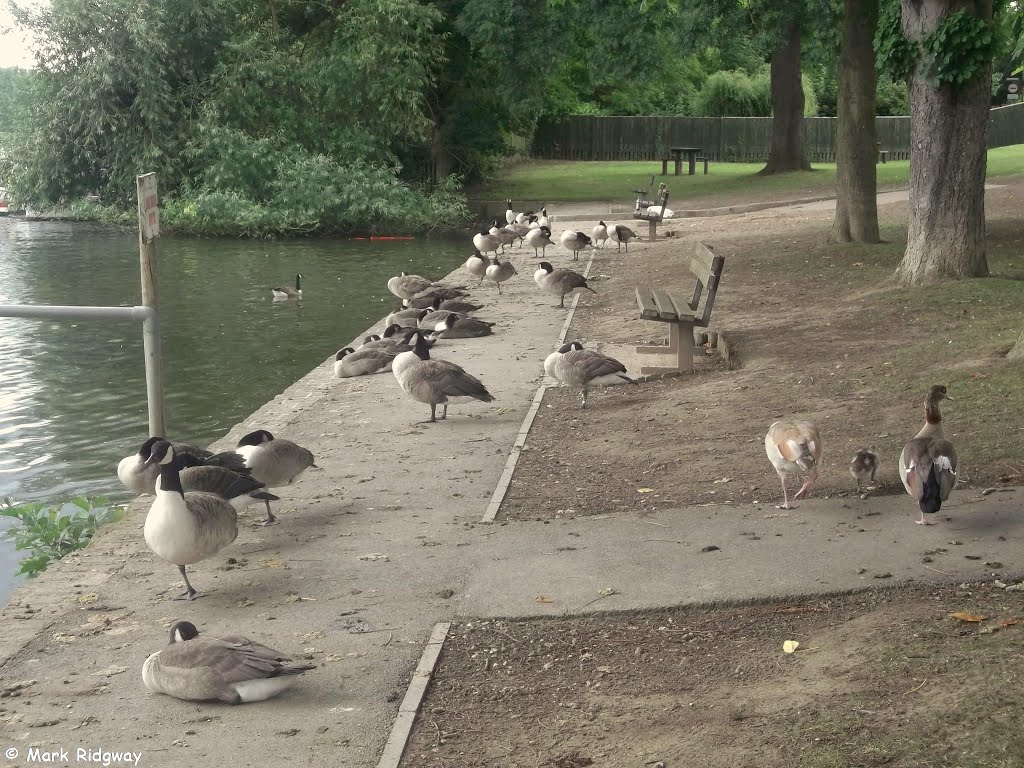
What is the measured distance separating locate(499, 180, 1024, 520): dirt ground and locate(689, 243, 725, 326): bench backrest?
681mm

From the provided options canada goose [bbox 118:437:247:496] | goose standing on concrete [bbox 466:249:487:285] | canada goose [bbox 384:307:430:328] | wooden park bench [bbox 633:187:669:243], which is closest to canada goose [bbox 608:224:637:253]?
wooden park bench [bbox 633:187:669:243]

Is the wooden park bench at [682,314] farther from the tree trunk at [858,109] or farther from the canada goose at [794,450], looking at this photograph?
the tree trunk at [858,109]

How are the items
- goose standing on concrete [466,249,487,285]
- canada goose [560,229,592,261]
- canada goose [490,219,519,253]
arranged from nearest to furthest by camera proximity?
goose standing on concrete [466,249,487,285] < canada goose [560,229,592,261] < canada goose [490,219,519,253]

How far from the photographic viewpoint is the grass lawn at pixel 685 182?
37531mm

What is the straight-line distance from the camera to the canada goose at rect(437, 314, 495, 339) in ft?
57.3

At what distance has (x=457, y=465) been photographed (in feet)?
34.6

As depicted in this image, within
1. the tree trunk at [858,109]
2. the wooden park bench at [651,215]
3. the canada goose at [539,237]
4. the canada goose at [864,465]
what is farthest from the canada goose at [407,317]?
the canada goose at [864,465]

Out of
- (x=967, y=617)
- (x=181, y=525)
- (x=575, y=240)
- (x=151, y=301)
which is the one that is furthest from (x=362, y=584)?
(x=575, y=240)

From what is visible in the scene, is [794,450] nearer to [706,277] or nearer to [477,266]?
[706,277]

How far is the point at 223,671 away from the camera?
5.85 metres

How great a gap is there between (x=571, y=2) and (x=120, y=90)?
47.3ft

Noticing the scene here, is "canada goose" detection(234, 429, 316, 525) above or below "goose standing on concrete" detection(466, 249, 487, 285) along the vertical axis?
below

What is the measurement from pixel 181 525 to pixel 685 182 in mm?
39056

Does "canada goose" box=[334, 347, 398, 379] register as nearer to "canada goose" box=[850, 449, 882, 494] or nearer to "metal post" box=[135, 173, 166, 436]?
"metal post" box=[135, 173, 166, 436]
